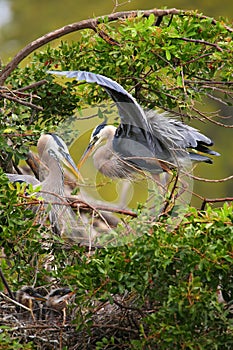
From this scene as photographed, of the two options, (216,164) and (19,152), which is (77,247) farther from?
(216,164)

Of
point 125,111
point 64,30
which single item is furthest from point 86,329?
point 64,30

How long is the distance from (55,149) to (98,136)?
0.15 meters

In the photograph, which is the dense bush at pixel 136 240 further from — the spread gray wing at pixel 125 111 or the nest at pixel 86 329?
the spread gray wing at pixel 125 111

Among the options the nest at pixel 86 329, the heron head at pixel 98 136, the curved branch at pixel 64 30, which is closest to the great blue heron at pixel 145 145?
the heron head at pixel 98 136

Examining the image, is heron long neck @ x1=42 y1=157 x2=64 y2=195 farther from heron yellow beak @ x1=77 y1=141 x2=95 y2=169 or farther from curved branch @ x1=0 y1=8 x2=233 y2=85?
curved branch @ x1=0 y1=8 x2=233 y2=85

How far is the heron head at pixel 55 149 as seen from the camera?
2225 millimetres

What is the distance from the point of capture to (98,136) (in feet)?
7.18

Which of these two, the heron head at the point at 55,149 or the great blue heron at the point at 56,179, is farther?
the heron head at the point at 55,149

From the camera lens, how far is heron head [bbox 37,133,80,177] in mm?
2225

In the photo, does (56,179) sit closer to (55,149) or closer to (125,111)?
(55,149)

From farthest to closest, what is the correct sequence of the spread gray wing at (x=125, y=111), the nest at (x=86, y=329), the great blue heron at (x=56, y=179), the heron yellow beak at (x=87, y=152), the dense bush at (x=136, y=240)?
the heron yellow beak at (x=87, y=152) < the great blue heron at (x=56, y=179) < the spread gray wing at (x=125, y=111) < the nest at (x=86, y=329) < the dense bush at (x=136, y=240)

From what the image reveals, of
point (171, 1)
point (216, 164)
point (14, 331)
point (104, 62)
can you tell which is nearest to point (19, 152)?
point (104, 62)

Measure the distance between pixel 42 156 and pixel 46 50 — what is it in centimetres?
30

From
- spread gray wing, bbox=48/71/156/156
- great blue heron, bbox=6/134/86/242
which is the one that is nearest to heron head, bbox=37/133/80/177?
great blue heron, bbox=6/134/86/242
